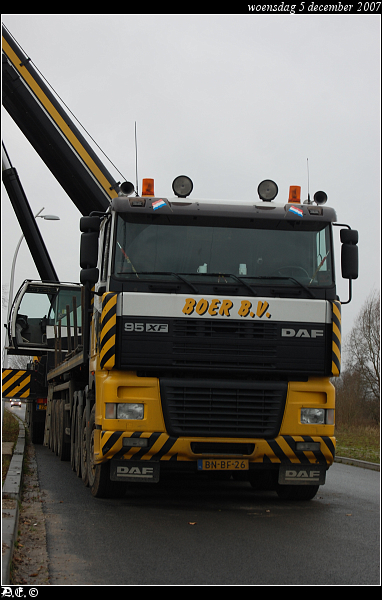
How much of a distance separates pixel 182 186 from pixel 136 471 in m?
3.29

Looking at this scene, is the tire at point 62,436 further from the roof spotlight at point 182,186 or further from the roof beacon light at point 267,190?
the roof beacon light at point 267,190

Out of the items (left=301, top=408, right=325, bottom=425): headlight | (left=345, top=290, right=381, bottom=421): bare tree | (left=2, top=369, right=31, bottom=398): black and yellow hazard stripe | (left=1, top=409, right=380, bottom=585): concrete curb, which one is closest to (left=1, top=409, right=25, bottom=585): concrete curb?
(left=1, top=409, right=380, bottom=585): concrete curb

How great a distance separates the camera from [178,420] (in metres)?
7.66

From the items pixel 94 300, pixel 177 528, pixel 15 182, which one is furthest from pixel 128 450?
pixel 15 182

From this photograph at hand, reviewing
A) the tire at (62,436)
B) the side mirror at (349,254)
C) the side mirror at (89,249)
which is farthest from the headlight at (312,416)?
the tire at (62,436)

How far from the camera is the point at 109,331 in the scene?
307 inches

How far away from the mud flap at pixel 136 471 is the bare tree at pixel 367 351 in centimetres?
3068

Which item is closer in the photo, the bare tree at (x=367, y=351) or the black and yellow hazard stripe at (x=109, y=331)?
the black and yellow hazard stripe at (x=109, y=331)

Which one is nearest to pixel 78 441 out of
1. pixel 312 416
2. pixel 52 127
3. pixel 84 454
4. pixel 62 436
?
pixel 84 454

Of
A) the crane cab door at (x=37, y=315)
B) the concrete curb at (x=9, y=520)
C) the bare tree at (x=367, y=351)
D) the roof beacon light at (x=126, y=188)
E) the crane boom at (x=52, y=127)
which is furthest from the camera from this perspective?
the bare tree at (x=367, y=351)

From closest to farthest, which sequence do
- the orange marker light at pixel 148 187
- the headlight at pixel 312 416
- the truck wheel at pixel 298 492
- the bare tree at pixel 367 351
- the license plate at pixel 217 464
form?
the license plate at pixel 217 464
the headlight at pixel 312 416
the orange marker light at pixel 148 187
the truck wheel at pixel 298 492
the bare tree at pixel 367 351

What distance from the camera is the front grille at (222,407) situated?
766 centimetres
